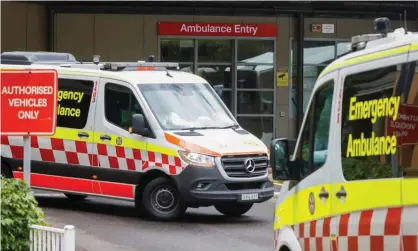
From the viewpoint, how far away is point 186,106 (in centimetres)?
1434

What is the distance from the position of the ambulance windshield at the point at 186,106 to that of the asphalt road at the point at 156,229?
1.43 m

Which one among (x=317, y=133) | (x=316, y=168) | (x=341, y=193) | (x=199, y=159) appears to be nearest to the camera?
(x=341, y=193)

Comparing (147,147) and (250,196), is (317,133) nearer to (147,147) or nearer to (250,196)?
(250,196)

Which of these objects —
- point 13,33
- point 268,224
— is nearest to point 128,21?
point 13,33

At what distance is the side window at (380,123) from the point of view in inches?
215

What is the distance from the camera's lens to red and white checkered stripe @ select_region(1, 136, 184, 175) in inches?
533

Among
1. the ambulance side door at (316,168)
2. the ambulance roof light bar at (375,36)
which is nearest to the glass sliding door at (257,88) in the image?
the ambulance side door at (316,168)

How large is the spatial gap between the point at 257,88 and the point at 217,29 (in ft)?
7.12

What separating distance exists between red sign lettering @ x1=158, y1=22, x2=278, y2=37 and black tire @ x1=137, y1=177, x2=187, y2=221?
46.4ft

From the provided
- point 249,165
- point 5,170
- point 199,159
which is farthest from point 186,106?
point 5,170

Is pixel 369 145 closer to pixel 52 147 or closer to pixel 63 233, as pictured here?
pixel 63 233

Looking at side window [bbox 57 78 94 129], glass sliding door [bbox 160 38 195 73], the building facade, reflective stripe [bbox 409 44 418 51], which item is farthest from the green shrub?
glass sliding door [bbox 160 38 195 73]

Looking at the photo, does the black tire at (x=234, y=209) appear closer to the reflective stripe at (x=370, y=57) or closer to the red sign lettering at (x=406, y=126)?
the reflective stripe at (x=370, y=57)

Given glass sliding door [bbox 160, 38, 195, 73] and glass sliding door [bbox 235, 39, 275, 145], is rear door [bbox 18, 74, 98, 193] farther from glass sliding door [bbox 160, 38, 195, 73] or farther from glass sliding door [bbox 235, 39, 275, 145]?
glass sliding door [bbox 235, 39, 275, 145]
